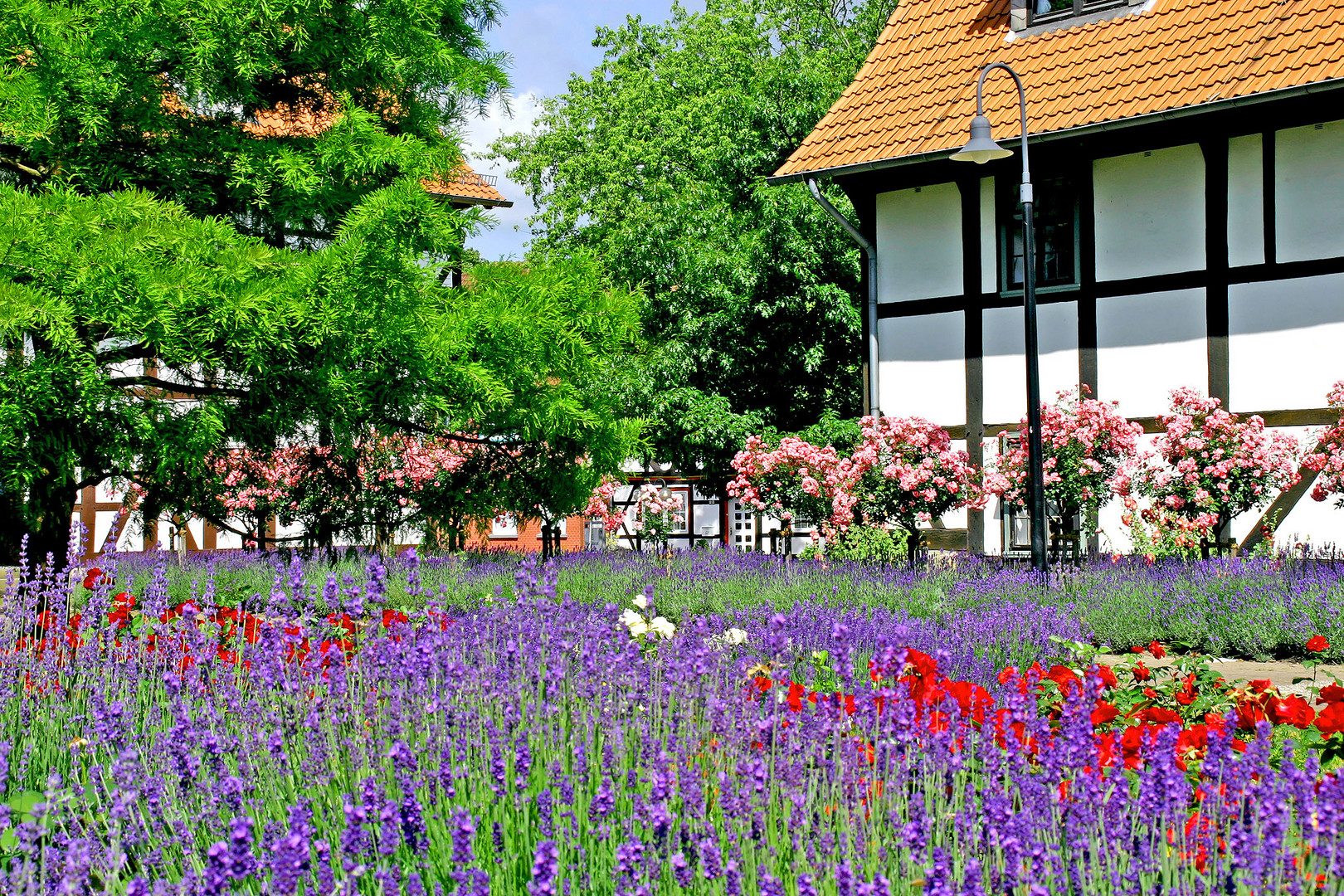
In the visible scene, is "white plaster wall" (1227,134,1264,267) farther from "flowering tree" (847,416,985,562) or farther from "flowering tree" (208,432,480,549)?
"flowering tree" (208,432,480,549)

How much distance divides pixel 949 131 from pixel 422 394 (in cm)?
734

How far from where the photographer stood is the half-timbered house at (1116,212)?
1152 centimetres

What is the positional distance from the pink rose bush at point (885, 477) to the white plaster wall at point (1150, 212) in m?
2.62

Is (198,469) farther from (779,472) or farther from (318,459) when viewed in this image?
(779,472)

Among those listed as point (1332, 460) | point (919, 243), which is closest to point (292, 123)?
point (919, 243)

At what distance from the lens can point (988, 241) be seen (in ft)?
43.3

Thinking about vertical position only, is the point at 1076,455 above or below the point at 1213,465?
above

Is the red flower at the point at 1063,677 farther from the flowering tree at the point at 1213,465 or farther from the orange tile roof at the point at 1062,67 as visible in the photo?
the orange tile roof at the point at 1062,67

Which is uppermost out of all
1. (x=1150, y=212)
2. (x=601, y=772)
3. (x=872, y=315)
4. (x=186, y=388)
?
(x=1150, y=212)

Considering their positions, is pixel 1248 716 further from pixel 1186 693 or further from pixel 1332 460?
pixel 1332 460

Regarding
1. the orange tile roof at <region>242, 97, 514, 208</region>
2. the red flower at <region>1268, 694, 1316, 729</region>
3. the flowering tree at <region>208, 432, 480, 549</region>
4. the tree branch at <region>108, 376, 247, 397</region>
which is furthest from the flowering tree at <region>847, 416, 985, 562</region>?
the red flower at <region>1268, 694, 1316, 729</region>

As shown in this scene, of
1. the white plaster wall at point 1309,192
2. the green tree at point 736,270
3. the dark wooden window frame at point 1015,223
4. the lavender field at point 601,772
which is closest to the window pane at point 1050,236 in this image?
the dark wooden window frame at point 1015,223

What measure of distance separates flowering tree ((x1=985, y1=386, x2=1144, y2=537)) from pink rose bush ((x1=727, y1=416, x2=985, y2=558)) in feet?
1.29

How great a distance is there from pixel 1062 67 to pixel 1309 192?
9.82 feet
